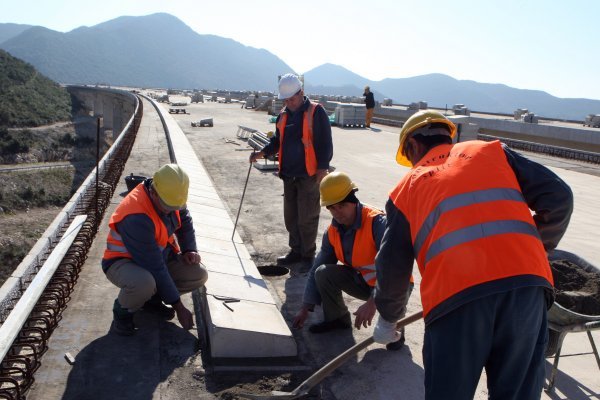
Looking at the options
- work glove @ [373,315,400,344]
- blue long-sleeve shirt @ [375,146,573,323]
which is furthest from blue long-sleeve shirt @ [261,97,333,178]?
blue long-sleeve shirt @ [375,146,573,323]

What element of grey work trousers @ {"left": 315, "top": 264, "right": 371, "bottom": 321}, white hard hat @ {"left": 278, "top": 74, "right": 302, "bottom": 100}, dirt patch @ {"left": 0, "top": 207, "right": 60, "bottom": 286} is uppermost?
white hard hat @ {"left": 278, "top": 74, "right": 302, "bottom": 100}

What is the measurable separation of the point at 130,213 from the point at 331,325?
175cm

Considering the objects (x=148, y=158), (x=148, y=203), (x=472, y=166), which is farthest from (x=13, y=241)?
(x=472, y=166)

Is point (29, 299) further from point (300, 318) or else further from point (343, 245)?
point (343, 245)

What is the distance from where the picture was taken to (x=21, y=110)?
49312mm

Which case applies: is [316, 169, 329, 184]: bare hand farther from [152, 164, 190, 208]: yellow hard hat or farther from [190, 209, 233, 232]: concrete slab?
[152, 164, 190, 208]: yellow hard hat

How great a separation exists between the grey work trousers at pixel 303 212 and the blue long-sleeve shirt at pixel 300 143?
0.43 ft

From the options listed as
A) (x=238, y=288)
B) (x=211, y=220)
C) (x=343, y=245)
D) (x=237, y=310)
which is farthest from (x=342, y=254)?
(x=211, y=220)

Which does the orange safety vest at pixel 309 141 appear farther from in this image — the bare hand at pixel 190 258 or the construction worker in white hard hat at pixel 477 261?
the construction worker in white hard hat at pixel 477 261

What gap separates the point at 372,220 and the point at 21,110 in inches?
2135

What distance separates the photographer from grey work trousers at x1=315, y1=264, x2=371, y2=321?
3738 mm

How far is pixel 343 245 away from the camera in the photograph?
12.4 feet

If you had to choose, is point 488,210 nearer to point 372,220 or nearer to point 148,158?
point 372,220

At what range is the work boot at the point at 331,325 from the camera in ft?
12.9
